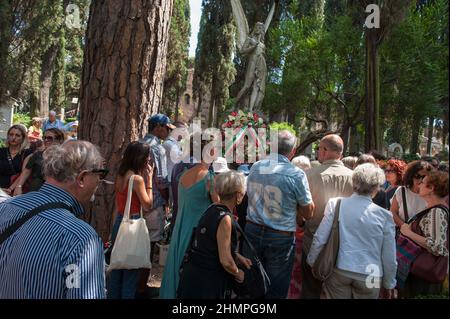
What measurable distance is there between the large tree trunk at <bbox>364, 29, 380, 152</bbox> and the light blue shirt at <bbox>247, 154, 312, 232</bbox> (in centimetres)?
860

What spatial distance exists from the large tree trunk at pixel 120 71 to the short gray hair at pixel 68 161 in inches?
99.1

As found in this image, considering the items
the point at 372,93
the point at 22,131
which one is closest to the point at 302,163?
the point at 22,131

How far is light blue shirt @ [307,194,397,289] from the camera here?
3.17 meters

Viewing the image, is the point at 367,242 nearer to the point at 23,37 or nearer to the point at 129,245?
the point at 129,245

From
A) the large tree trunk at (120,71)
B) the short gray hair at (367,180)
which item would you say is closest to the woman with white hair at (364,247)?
the short gray hair at (367,180)

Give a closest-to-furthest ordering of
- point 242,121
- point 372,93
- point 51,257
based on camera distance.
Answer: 1. point 51,257
2. point 242,121
3. point 372,93

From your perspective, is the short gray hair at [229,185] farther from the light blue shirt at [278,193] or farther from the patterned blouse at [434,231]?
the patterned blouse at [434,231]

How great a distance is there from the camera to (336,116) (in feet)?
75.5

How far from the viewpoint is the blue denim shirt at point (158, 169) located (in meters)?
4.36

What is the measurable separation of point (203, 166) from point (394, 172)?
227cm

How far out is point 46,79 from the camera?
2662 cm

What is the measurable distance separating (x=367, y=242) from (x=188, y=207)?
4.36 feet
